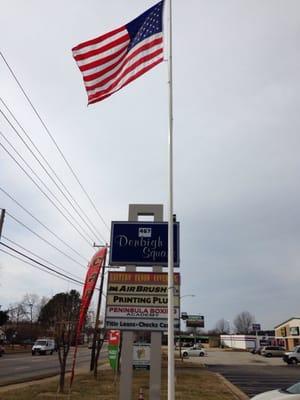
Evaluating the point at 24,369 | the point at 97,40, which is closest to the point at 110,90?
the point at 97,40

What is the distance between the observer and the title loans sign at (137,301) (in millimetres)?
11305

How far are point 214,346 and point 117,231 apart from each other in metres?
113

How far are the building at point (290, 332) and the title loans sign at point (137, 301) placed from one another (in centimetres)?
7896

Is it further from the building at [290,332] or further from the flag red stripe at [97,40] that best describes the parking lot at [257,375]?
the building at [290,332]

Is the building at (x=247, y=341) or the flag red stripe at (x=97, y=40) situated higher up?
the building at (x=247, y=341)

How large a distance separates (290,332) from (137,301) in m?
83.5

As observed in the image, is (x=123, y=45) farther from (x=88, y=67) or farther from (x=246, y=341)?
(x=246, y=341)

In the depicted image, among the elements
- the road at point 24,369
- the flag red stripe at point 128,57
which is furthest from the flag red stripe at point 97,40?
the road at point 24,369

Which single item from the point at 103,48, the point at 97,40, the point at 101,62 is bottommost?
the point at 101,62

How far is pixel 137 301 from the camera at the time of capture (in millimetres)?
11516

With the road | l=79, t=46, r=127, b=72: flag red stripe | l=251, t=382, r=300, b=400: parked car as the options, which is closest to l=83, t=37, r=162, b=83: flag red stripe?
l=79, t=46, r=127, b=72: flag red stripe

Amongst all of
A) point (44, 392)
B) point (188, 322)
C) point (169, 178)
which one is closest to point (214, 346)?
point (188, 322)

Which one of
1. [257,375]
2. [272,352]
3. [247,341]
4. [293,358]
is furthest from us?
[247,341]

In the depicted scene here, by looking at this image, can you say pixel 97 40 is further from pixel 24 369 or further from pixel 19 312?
pixel 19 312
